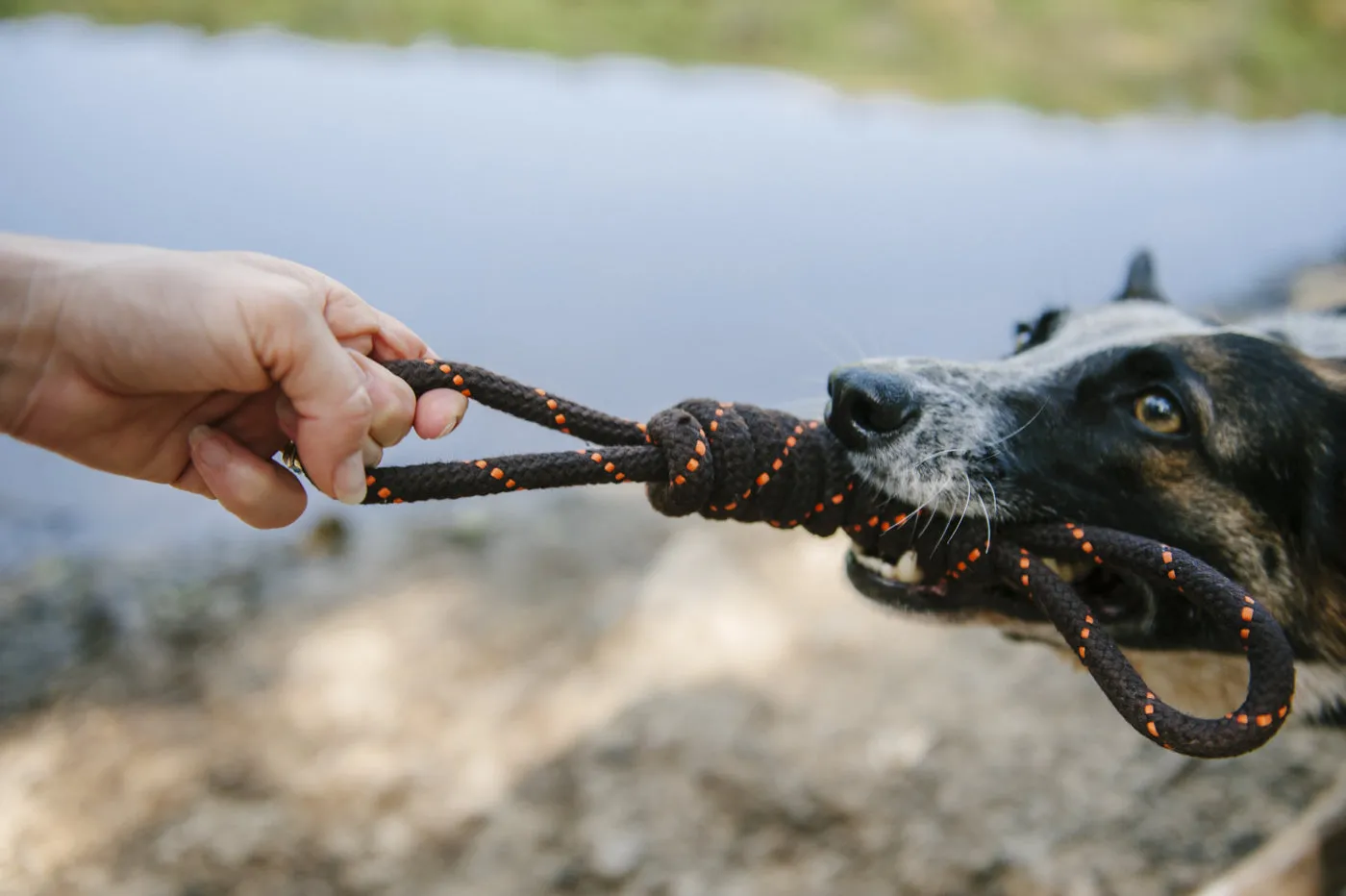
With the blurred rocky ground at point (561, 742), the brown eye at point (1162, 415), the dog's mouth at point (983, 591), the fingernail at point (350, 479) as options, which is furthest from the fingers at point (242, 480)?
the brown eye at point (1162, 415)

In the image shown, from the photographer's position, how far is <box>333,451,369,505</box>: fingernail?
1.19 m

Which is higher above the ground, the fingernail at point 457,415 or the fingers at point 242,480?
the fingernail at point 457,415

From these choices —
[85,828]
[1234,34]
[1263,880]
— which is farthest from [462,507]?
[1234,34]

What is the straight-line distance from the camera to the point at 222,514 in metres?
3.68

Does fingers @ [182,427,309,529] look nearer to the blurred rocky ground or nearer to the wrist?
the wrist

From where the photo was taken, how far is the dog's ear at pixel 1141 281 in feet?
7.53

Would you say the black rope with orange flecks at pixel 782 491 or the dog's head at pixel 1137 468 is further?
the dog's head at pixel 1137 468

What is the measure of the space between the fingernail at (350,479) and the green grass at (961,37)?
358cm

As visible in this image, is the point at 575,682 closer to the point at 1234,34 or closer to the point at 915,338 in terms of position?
the point at 915,338

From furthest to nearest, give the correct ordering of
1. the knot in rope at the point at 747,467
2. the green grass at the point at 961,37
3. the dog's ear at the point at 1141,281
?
the green grass at the point at 961,37 → the dog's ear at the point at 1141,281 → the knot in rope at the point at 747,467

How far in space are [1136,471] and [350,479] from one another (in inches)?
49.8

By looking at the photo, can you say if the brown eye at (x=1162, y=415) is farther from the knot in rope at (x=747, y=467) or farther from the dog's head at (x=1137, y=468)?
the knot in rope at (x=747, y=467)

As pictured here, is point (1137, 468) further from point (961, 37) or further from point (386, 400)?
point (961, 37)

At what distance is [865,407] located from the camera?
1598 mm
